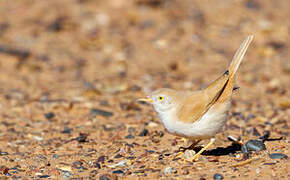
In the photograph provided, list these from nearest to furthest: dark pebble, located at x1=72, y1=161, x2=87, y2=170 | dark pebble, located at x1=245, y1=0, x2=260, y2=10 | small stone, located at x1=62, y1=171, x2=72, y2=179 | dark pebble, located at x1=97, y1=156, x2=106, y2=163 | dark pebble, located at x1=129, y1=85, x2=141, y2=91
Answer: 1. small stone, located at x1=62, y1=171, x2=72, y2=179
2. dark pebble, located at x1=72, y1=161, x2=87, y2=170
3. dark pebble, located at x1=97, y1=156, x2=106, y2=163
4. dark pebble, located at x1=129, y1=85, x2=141, y2=91
5. dark pebble, located at x1=245, y1=0, x2=260, y2=10

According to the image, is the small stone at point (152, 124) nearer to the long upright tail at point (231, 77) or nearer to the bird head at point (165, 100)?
the bird head at point (165, 100)

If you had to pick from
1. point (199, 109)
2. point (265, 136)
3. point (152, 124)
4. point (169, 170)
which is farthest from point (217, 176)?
point (152, 124)

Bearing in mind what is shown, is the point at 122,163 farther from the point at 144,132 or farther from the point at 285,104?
the point at 285,104

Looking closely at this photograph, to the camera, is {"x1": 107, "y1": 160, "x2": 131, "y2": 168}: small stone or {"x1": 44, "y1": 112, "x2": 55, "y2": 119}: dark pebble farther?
{"x1": 44, "y1": 112, "x2": 55, "y2": 119}: dark pebble

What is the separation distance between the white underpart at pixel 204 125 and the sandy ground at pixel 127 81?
1.26ft

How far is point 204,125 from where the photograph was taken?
5.70 m

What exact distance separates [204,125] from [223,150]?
821 mm

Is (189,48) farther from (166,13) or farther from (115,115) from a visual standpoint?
(115,115)

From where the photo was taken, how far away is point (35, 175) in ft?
19.4

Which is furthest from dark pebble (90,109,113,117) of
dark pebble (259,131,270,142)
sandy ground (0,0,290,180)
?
dark pebble (259,131,270,142)

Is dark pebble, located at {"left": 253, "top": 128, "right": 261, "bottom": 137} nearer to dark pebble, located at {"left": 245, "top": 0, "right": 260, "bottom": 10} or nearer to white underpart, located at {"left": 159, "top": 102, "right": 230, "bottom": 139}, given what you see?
white underpart, located at {"left": 159, "top": 102, "right": 230, "bottom": 139}

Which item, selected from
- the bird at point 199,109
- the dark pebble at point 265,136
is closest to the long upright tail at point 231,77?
the bird at point 199,109

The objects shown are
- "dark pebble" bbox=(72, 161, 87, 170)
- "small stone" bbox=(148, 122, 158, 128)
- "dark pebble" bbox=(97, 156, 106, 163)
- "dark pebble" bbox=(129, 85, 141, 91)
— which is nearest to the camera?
"dark pebble" bbox=(72, 161, 87, 170)

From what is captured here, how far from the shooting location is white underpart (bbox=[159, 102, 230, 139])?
570 centimetres
